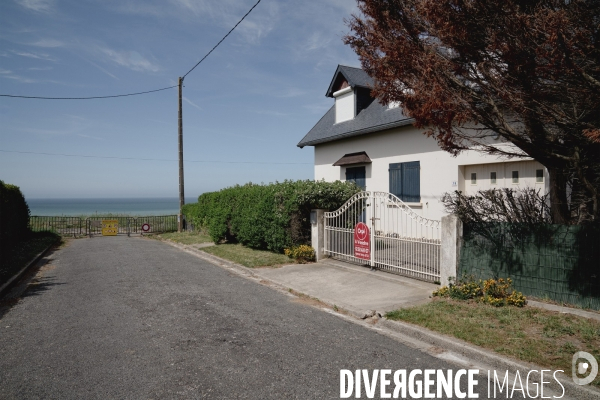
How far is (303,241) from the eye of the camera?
12.0 meters

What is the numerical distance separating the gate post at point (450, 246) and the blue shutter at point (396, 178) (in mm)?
6831

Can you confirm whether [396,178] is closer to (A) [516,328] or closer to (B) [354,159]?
(B) [354,159]

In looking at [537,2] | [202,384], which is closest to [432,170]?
[537,2]

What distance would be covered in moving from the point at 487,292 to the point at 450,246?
1.06 metres

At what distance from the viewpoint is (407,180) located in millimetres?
14039

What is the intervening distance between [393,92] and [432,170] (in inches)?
269

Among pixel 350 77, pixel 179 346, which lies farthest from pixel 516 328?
→ pixel 350 77

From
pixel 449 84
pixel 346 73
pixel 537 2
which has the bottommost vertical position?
pixel 449 84

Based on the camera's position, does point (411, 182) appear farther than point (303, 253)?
Yes

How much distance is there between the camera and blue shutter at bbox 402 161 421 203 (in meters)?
13.6

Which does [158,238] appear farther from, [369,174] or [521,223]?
[521,223]

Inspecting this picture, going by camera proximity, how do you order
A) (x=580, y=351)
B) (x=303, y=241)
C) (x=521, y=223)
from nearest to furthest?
(x=580, y=351) < (x=521, y=223) < (x=303, y=241)

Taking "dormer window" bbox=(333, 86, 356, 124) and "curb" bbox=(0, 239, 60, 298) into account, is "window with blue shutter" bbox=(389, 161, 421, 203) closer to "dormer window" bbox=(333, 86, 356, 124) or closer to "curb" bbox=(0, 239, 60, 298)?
"dormer window" bbox=(333, 86, 356, 124)

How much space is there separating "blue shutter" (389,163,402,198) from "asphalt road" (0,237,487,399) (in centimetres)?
756
